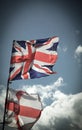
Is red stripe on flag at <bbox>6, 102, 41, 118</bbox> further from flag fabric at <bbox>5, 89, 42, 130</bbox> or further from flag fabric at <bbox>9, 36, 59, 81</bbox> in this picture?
flag fabric at <bbox>9, 36, 59, 81</bbox>

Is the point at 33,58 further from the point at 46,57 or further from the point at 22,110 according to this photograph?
the point at 22,110

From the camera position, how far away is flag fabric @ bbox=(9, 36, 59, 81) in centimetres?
289

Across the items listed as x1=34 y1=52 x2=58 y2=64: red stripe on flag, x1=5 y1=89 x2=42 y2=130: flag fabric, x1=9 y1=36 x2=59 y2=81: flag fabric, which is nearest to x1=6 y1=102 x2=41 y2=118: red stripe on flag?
x1=5 y1=89 x2=42 y2=130: flag fabric

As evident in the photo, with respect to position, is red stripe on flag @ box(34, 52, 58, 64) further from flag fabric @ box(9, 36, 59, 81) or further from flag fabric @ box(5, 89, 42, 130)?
flag fabric @ box(5, 89, 42, 130)

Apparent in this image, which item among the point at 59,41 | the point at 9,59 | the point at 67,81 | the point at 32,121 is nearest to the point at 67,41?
the point at 59,41

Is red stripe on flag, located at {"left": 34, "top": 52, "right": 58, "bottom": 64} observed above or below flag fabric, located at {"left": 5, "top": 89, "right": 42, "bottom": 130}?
above

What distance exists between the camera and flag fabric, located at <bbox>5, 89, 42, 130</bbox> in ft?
9.29

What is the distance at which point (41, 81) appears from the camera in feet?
9.78

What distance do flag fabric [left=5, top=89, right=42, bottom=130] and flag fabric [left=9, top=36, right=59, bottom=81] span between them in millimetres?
204

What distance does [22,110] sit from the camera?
9.37 feet

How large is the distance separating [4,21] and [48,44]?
61 cm

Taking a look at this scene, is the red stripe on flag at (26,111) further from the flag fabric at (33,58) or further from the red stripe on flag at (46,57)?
the red stripe on flag at (46,57)

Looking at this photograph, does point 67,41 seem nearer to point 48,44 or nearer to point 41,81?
point 48,44

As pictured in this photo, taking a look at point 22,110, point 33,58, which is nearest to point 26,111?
point 22,110
